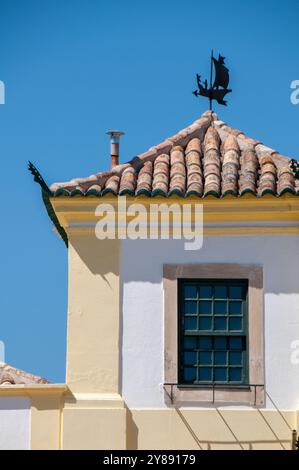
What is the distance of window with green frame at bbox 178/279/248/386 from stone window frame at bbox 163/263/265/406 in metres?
0.08

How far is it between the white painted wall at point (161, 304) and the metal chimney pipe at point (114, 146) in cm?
331

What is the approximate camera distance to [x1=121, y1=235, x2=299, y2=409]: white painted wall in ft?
101

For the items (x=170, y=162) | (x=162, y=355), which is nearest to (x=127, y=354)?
(x=162, y=355)

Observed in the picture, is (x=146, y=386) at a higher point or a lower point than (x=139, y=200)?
lower

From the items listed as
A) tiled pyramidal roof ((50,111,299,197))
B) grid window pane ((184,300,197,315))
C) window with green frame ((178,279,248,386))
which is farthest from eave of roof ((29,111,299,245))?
grid window pane ((184,300,197,315))

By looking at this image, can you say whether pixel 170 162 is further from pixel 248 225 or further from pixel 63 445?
pixel 63 445

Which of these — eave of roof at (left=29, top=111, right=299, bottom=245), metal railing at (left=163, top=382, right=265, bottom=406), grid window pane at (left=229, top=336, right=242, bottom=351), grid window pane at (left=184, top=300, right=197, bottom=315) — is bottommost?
metal railing at (left=163, top=382, right=265, bottom=406)

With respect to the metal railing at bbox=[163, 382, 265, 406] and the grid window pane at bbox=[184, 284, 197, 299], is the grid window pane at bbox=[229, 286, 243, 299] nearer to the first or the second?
the grid window pane at bbox=[184, 284, 197, 299]

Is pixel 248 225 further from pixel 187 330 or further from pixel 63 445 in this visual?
pixel 63 445

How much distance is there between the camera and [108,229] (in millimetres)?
31312

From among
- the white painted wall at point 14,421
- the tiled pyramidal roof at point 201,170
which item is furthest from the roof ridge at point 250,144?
the white painted wall at point 14,421
